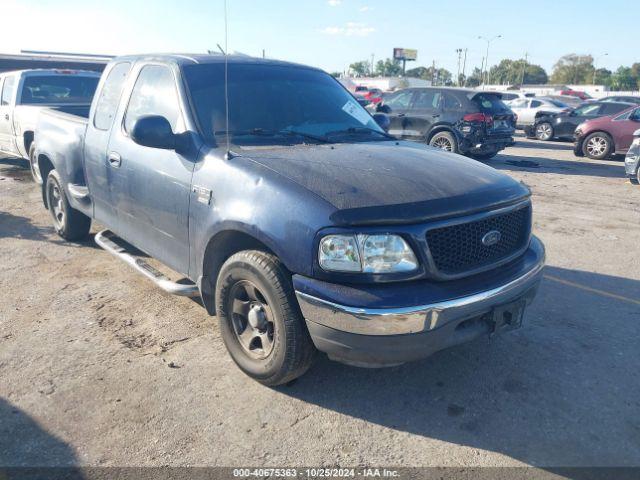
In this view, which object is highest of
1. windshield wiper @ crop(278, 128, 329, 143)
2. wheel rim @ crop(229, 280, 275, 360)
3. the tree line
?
the tree line

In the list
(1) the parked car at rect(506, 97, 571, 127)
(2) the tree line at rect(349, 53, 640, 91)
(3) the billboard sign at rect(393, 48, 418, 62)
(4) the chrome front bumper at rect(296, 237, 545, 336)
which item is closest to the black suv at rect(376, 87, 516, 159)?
(4) the chrome front bumper at rect(296, 237, 545, 336)

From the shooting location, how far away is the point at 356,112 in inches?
177

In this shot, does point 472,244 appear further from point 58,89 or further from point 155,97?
point 58,89

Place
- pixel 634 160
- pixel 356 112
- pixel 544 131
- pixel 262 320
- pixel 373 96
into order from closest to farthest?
1. pixel 262 320
2. pixel 356 112
3. pixel 634 160
4. pixel 544 131
5. pixel 373 96

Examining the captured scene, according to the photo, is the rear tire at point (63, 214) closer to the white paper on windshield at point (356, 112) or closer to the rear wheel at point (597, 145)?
the white paper on windshield at point (356, 112)

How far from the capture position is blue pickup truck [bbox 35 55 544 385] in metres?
2.67

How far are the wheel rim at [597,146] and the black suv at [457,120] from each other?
3146mm

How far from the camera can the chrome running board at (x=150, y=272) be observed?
362 cm

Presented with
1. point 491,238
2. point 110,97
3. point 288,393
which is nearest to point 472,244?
point 491,238

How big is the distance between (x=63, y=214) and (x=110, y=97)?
1.81 metres

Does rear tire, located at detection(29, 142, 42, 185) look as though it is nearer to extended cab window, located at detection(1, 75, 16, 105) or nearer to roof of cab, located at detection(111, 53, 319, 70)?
extended cab window, located at detection(1, 75, 16, 105)

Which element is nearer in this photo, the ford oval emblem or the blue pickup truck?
the blue pickup truck

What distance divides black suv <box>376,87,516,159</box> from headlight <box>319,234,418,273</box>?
991cm

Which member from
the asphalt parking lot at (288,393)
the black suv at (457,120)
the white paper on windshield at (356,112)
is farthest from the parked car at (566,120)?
the white paper on windshield at (356,112)
